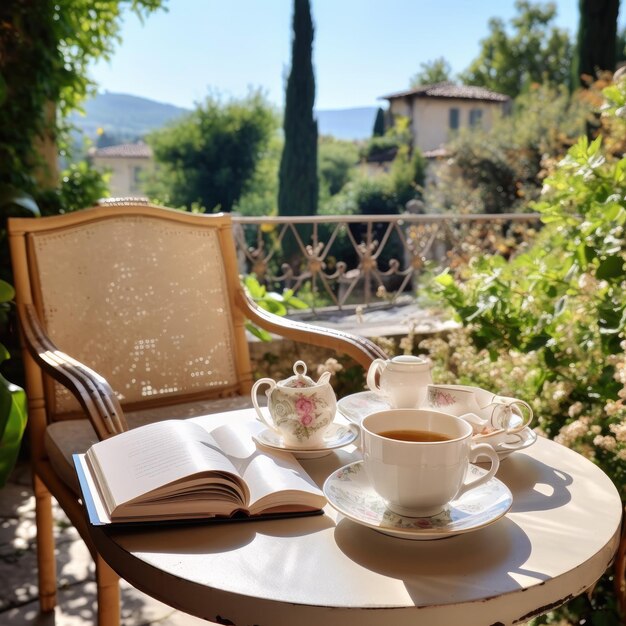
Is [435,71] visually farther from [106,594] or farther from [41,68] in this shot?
[106,594]

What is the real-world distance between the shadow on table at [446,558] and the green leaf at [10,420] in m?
0.97

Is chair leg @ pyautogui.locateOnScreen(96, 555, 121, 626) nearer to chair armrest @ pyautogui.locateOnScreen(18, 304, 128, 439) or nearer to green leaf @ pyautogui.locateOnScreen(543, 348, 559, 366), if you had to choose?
chair armrest @ pyautogui.locateOnScreen(18, 304, 128, 439)

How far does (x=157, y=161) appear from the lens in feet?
68.9

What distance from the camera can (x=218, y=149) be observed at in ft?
66.6

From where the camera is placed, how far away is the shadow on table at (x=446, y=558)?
737 millimetres

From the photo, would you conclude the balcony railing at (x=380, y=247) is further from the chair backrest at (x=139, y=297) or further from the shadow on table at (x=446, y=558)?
the shadow on table at (x=446, y=558)

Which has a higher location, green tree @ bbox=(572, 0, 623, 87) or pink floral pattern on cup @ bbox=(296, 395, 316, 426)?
green tree @ bbox=(572, 0, 623, 87)

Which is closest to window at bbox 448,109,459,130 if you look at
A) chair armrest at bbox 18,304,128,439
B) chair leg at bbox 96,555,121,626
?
chair armrest at bbox 18,304,128,439

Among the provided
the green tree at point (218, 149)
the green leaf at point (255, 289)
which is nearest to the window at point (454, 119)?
the green tree at point (218, 149)

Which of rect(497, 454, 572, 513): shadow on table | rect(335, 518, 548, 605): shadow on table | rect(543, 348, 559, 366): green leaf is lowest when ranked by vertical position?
rect(543, 348, 559, 366): green leaf

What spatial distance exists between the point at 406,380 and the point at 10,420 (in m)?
0.98

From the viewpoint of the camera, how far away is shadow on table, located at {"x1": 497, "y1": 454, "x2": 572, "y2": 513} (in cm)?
94

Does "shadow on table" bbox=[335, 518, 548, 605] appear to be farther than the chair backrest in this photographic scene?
No

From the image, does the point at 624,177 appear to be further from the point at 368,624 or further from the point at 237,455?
the point at 368,624
